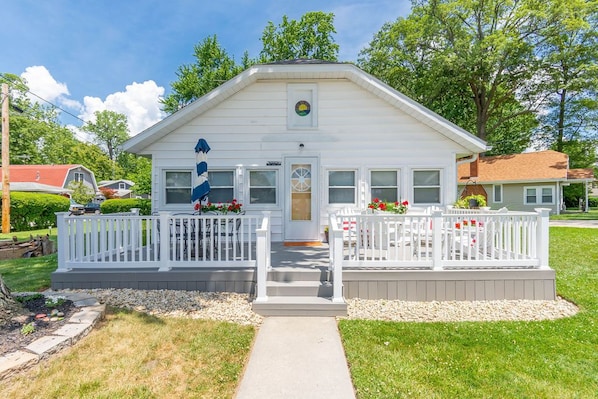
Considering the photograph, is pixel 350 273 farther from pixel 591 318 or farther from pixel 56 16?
pixel 56 16

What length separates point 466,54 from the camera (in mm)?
18406

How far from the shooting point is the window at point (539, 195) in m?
20.4

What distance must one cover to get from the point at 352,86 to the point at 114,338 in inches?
282

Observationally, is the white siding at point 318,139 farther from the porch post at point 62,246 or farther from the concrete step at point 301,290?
the concrete step at point 301,290

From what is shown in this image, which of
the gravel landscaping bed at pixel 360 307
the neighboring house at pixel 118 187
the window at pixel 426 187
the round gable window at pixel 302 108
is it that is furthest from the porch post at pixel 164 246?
the neighboring house at pixel 118 187

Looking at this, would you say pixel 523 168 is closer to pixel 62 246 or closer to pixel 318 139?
pixel 318 139

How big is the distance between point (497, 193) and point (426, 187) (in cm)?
1911

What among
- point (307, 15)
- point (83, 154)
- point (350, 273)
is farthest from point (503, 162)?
point (83, 154)

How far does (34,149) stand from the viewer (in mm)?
34281

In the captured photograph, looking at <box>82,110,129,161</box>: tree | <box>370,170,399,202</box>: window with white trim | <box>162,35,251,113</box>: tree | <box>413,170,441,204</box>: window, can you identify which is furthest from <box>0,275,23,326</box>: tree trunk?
<box>82,110,129,161</box>: tree

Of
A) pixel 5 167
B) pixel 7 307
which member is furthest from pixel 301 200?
pixel 5 167

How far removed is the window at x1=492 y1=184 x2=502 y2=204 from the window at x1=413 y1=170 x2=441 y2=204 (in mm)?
18683

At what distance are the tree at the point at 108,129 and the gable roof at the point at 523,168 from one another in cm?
5844

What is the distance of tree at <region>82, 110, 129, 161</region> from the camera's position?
54344 mm
